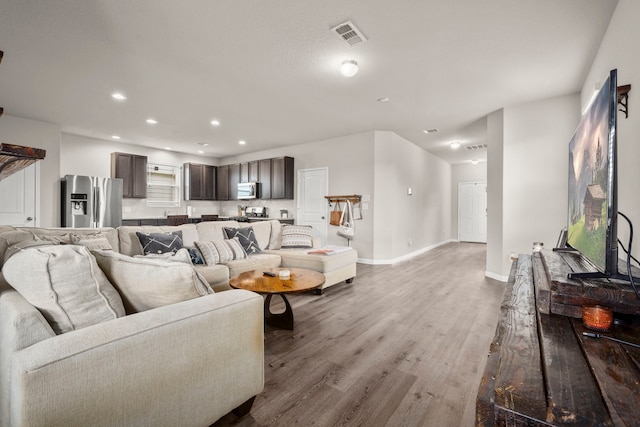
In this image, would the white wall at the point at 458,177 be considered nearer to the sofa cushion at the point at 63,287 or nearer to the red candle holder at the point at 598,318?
the red candle holder at the point at 598,318

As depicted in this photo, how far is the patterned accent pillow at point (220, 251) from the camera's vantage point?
3465 mm

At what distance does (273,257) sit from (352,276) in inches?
47.1

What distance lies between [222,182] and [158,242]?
Answer: 16.6 ft

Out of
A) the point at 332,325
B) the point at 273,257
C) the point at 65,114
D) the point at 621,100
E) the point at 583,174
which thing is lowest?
the point at 332,325

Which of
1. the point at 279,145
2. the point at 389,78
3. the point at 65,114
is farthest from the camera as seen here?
the point at 279,145

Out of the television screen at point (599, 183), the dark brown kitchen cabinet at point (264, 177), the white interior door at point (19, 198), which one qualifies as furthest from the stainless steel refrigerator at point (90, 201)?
the television screen at point (599, 183)

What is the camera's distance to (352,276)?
425 centimetres

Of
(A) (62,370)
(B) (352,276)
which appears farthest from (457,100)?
(A) (62,370)

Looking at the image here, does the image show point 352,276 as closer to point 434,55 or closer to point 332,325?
point 332,325

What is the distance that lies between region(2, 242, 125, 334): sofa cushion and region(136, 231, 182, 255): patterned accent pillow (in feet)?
6.84

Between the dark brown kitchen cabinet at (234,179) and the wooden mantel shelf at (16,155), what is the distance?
249 inches

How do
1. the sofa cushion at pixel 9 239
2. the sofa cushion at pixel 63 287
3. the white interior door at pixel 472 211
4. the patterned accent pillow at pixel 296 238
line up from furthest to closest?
the white interior door at pixel 472 211, the patterned accent pillow at pixel 296 238, the sofa cushion at pixel 9 239, the sofa cushion at pixel 63 287

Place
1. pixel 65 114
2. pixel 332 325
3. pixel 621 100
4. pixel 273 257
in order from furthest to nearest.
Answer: pixel 65 114 → pixel 273 257 → pixel 332 325 → pixel 621 100

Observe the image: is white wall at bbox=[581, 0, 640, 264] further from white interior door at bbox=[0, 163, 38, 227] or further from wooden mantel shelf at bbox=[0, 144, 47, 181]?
white interior door at bbox=[0, 163, 38, 227]
